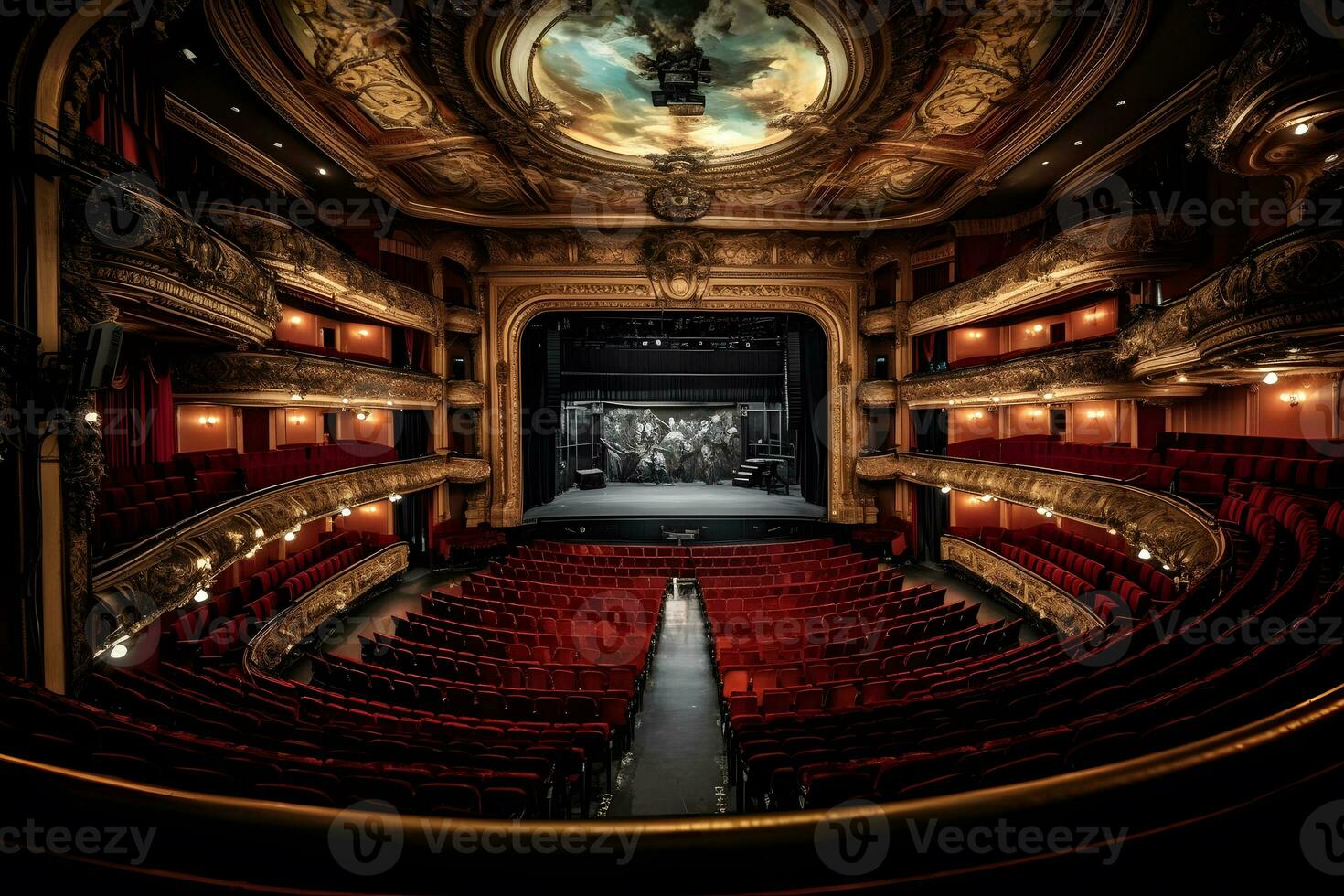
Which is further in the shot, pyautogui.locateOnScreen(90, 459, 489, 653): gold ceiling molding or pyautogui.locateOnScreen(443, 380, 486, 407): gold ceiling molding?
pyautogui.locateOnScreen(443, 380, 486, 407): gold ceiling molding

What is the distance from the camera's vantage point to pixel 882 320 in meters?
16.9

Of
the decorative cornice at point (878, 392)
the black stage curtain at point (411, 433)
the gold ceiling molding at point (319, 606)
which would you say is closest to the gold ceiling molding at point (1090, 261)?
the decorative cornice at point (878, 392)

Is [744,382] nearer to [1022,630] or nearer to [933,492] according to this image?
[933,492]

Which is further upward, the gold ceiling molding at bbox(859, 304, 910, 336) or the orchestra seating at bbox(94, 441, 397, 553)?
the gold ceiling molding at bbox(859, 304, 910, 336)

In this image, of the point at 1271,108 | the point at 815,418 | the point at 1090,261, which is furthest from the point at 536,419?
the point at 1271,108

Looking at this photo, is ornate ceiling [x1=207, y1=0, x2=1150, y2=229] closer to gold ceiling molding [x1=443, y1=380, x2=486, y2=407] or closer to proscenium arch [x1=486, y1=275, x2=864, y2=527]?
proscenium arch [x1=486, y1=275, x2=864, y2=527]

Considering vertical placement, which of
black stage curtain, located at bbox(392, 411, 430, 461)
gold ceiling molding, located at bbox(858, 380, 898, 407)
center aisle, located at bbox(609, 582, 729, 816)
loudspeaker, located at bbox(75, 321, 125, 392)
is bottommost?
center aisle, located at bbox(609, 582, 729, 816)

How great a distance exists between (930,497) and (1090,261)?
771 cm

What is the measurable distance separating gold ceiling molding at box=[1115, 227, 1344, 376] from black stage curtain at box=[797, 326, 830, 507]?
399 inches

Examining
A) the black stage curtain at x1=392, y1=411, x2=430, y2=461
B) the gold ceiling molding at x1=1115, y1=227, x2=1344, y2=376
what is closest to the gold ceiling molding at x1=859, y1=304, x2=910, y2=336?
the gold ceiling molding at x1=1115, y1=227, x2=1344, y2=376

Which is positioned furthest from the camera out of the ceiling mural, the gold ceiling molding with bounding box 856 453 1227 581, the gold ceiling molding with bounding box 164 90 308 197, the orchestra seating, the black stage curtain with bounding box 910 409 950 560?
the black stage curtain with bounding box 910 409 950 560

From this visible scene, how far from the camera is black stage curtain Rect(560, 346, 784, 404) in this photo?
78.1ft

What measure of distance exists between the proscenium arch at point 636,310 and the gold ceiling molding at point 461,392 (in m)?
0.54

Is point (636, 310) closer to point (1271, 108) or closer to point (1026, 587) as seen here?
point (1026, 587)
